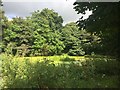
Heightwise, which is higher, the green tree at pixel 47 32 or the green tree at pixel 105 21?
the green tree at pixel 47 32

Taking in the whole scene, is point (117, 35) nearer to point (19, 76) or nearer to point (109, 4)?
point (109, 4)

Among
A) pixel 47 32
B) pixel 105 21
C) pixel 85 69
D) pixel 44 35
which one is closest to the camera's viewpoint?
pixel 105 21

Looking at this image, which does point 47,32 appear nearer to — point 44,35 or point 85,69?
point 44,35

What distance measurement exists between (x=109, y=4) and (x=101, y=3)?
0.27 m

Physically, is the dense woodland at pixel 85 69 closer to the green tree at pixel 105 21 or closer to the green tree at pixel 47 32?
the green tree at pixel 105 21

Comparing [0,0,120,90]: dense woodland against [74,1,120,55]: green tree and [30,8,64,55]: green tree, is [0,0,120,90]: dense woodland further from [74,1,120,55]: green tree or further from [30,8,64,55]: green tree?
[30,8,64,55]: green tree

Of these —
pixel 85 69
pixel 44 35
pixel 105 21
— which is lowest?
pixel 85 69

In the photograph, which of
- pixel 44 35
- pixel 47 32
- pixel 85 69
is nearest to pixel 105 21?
pixel 85 69

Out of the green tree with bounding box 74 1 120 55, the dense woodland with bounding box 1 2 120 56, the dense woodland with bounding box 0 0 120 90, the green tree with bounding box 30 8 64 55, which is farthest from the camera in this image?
the green tree with bounding box 30 8 64 55

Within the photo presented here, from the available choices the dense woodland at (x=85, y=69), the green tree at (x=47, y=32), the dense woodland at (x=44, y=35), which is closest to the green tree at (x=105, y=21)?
the dense woodland at (x=85, y=69)

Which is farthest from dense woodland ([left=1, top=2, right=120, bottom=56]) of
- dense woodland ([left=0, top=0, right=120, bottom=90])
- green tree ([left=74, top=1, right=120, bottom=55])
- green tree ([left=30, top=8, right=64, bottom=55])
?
green tree ([left=74, top=1, right=120, bottom=55])

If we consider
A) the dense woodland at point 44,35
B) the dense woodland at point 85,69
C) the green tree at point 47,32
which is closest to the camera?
the dense woodland at point 85,69

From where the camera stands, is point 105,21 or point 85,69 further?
point 85,69

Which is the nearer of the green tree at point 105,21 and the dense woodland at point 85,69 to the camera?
the green tree at point 105,21
